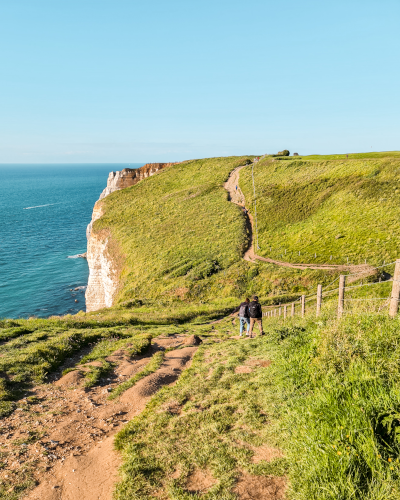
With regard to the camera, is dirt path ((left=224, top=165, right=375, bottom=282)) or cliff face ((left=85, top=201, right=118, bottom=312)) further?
cliff face ((left=85, top=201, right=118, bottom=312))

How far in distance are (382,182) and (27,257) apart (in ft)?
245

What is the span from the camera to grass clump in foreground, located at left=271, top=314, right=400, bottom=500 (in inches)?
182

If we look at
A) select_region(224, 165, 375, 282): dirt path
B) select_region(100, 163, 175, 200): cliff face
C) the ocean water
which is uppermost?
select_region(100, 163, 175, 200): cliff face

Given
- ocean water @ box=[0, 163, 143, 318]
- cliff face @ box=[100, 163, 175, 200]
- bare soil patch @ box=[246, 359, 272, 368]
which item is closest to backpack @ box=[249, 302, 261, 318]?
bare soil patch @ box=[246, 359, 272, 368]

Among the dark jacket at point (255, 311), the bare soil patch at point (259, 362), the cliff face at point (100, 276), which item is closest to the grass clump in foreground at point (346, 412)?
the bare soil patch at point (259, 362)

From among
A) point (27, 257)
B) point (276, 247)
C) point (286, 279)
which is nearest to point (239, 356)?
point (286, 279)

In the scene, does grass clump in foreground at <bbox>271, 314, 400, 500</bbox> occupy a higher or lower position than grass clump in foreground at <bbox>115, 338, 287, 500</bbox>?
higher

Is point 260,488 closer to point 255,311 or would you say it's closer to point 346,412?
point 346,412

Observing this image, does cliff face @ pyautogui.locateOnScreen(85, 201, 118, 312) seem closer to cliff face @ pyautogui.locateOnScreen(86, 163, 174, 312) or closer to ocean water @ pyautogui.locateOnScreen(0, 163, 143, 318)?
cliff face @ pyautogui.locateOnScreen(86, 163, 174, 312)

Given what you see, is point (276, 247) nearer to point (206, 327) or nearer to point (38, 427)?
point (206, 327)

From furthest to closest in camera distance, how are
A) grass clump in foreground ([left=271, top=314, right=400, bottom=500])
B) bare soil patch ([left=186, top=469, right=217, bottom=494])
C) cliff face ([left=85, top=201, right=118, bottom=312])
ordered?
cliff face ([left=85, top=201, right=118, bottom=312]) → bare soil patch ([left=186, top=469, right=217, bottom=494]) → grass clump in foreground ([left=271, top=314, right=400, bottom=500])

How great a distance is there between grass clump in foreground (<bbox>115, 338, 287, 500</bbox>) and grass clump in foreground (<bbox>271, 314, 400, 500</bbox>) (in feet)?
2.37

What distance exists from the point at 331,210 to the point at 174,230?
24541mm

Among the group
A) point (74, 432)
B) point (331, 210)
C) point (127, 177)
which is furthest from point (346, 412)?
point (127, 177)
